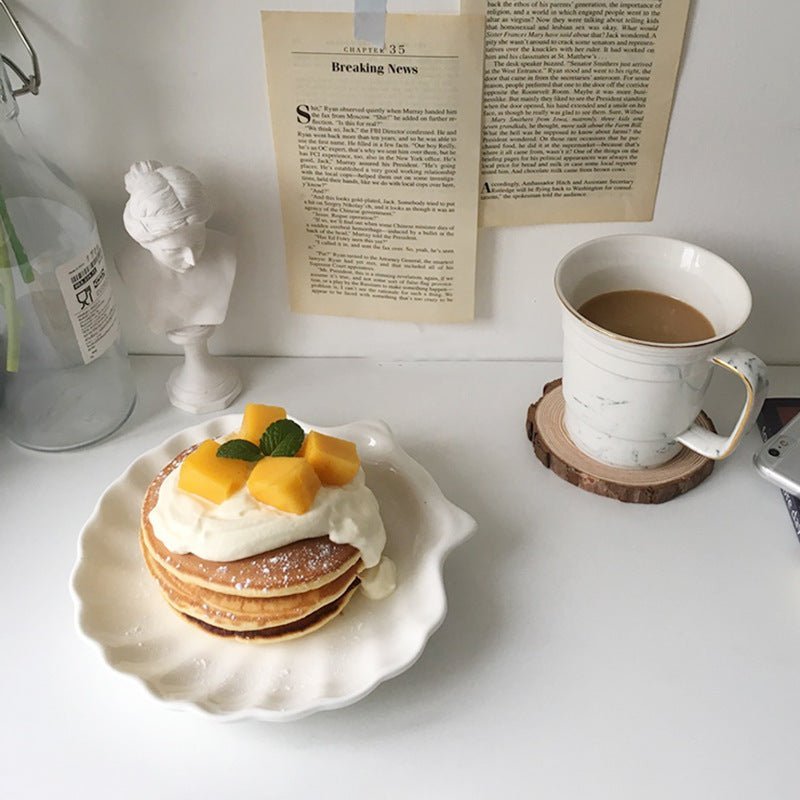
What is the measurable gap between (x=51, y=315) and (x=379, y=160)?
35cm

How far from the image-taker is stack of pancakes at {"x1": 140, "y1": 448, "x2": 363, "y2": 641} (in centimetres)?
68

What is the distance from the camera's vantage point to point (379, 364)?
100cm

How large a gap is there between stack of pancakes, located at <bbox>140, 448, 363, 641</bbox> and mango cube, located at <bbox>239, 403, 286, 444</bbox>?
10 cm

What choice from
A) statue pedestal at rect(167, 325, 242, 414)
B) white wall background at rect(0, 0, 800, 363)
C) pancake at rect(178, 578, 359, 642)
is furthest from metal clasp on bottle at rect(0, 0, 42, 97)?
pancake at rect(178, 578, 359, 642)

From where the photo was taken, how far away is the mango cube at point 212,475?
698mm

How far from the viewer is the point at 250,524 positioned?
2.25 feet

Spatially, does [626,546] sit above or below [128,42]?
below

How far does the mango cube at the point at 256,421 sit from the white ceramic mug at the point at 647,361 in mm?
279

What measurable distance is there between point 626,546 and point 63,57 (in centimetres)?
67

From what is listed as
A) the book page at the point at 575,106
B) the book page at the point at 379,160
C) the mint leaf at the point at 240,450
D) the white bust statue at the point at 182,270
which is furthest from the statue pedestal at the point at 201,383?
the book page at the point at 575,106

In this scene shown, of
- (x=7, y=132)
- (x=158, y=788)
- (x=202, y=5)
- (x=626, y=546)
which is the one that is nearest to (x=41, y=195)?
(x=7, y=132)

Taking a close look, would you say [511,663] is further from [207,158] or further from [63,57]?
[63,57]

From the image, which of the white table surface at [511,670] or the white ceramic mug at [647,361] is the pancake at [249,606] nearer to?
the white table surface at [511,670]

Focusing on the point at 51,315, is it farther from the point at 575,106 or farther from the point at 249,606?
the point at 575,106
